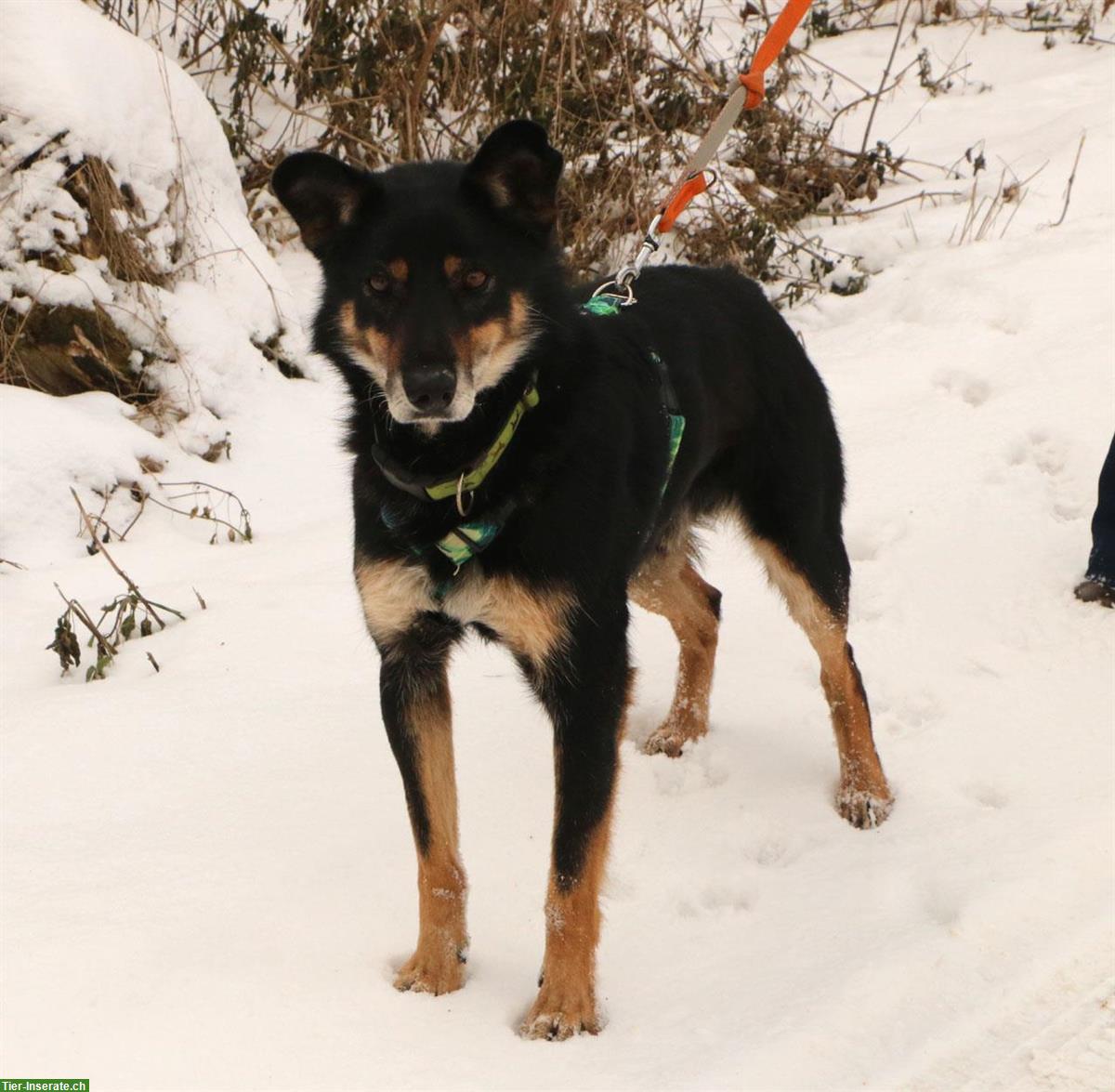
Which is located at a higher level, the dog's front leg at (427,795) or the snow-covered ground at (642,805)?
the dog's front leg at (427,795)

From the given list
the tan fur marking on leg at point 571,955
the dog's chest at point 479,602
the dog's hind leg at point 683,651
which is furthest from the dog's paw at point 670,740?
the dog's chest at point 479,602

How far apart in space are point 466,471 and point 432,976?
1.21 metres

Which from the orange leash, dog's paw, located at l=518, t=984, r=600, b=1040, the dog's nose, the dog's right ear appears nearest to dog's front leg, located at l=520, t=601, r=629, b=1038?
dog's paw, located at l=518, t=984, r=600, b=1040

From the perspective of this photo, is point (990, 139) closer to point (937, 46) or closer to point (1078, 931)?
point (937, 46)

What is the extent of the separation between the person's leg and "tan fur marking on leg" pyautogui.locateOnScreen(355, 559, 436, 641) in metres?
2.82

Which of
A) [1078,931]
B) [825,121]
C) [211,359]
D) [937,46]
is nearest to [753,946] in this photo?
[1078,931]

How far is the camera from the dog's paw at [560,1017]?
2885 millimetres

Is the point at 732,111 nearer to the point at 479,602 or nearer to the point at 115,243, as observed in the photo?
the point at 479,602

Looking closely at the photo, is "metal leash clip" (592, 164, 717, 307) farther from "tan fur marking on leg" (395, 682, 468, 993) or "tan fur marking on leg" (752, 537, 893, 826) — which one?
"tan fur marking on leg" (395, 682, 468, 993)

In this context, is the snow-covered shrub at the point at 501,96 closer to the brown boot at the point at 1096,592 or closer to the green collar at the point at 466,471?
the brown boot at the point at 1096,592

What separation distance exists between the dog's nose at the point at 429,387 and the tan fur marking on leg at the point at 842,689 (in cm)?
153

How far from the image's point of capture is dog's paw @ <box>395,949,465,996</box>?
3049 mm

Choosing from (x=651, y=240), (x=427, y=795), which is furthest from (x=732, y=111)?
(x=427, y=795)

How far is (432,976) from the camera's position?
10.0 ft
